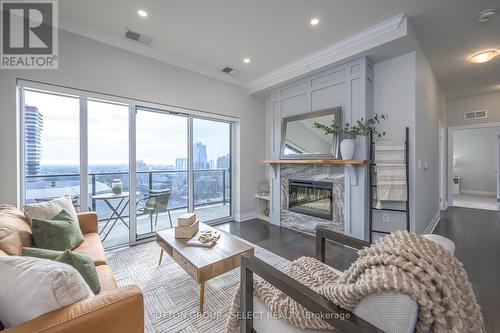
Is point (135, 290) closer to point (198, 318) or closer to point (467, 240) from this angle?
point (198, 318)

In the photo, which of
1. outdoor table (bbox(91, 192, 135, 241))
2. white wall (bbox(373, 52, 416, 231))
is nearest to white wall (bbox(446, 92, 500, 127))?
white wall (bbox(373, 52, 416, 231))

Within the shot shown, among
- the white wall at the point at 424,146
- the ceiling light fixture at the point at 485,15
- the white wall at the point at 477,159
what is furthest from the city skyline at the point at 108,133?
the white wall at the point at 477,159

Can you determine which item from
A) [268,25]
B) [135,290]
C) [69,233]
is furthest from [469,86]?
[69,233]

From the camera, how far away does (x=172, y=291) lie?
2.04 m

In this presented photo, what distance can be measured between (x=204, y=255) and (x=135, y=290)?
36.8 inches

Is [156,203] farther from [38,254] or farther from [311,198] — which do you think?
[311,198]

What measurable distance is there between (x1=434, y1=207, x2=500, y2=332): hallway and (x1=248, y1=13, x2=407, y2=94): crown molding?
277 centimetres

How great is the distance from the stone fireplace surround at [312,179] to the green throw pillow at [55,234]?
9.93ft

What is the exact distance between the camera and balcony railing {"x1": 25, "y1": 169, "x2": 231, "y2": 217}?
8.89ft

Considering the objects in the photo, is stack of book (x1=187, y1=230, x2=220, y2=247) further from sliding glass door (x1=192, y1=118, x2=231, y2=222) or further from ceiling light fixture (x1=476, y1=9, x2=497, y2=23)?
ceiling light fixture (x1=476, y1=9, x2=497, y2=23)

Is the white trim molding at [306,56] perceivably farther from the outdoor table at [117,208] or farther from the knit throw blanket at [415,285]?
the knit throw blanket at [415,285]

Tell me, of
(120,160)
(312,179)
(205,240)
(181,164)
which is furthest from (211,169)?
(205,240)

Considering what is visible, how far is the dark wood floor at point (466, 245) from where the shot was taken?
6.64 feet

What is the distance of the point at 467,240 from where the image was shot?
3297mm
